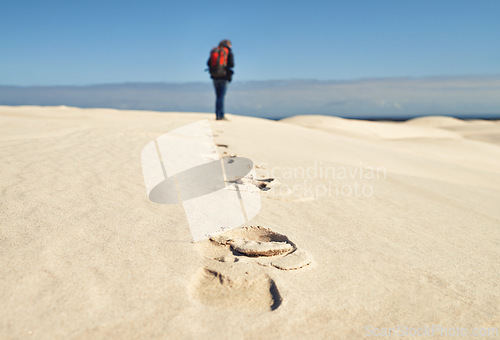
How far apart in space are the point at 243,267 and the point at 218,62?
6358mm

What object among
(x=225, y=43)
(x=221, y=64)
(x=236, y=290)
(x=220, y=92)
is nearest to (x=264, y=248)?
(x=236, y=290)

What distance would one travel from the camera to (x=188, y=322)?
111 centimetres

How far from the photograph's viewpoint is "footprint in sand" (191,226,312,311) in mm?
1265

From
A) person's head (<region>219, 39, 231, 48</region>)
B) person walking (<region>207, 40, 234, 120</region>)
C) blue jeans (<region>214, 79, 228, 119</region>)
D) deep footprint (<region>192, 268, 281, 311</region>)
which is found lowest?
deep footprint (<region>192, 268, 281, 311</region>)

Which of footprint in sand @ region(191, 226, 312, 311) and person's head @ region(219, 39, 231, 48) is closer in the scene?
footprint in sand @ region(191, 226, 312, 311)

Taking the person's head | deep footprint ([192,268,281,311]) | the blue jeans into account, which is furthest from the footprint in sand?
the person's head

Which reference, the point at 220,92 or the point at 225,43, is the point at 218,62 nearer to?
the point at 225,43

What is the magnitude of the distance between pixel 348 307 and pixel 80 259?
106cm

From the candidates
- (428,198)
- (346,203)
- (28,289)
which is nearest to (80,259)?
(28,289)

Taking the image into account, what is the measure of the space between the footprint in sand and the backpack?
5911 millimetres

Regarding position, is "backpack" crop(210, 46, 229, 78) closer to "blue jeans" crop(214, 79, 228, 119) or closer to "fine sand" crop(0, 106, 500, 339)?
"blue jeans" crop(214, 79, 228, 119)

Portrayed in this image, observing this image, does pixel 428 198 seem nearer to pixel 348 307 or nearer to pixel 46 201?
pixel 348 307

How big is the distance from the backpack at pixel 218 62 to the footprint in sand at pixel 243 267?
5.91 meters

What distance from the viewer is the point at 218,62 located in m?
7.19
